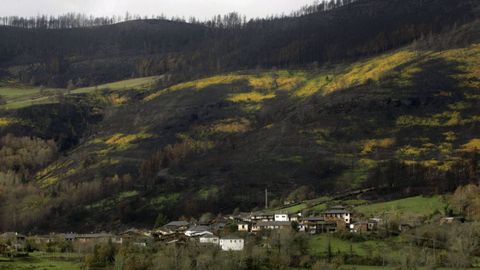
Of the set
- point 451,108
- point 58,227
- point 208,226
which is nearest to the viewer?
point 208,226

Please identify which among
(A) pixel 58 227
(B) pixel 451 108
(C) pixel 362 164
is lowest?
(A) pixel 58 227

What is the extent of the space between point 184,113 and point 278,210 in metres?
81.6

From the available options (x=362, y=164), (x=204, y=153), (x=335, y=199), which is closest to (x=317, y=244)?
(x=335, y=199)

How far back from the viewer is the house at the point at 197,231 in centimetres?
8669

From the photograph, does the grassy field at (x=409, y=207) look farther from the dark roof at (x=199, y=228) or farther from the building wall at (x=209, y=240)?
the building wall at (x=209, y=240)

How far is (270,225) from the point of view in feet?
285

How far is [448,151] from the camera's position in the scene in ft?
414

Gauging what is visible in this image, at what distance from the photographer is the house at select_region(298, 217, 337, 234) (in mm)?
86312

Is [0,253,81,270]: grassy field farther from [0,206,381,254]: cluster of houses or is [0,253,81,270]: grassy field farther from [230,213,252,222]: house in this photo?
Result: [230,213,252,222]: house

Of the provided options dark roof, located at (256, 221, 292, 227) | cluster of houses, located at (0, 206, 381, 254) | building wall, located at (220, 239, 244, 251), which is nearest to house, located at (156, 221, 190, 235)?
cluster of houses, located at (0, 206, 381, 254)

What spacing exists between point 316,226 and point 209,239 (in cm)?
1364

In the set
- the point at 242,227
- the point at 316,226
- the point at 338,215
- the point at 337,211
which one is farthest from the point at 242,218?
the point at 338,215

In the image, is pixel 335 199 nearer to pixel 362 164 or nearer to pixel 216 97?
pixel 362 164

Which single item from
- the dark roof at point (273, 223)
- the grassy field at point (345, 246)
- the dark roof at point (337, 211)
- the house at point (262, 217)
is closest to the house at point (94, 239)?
the dark roof at point (273, 223)
